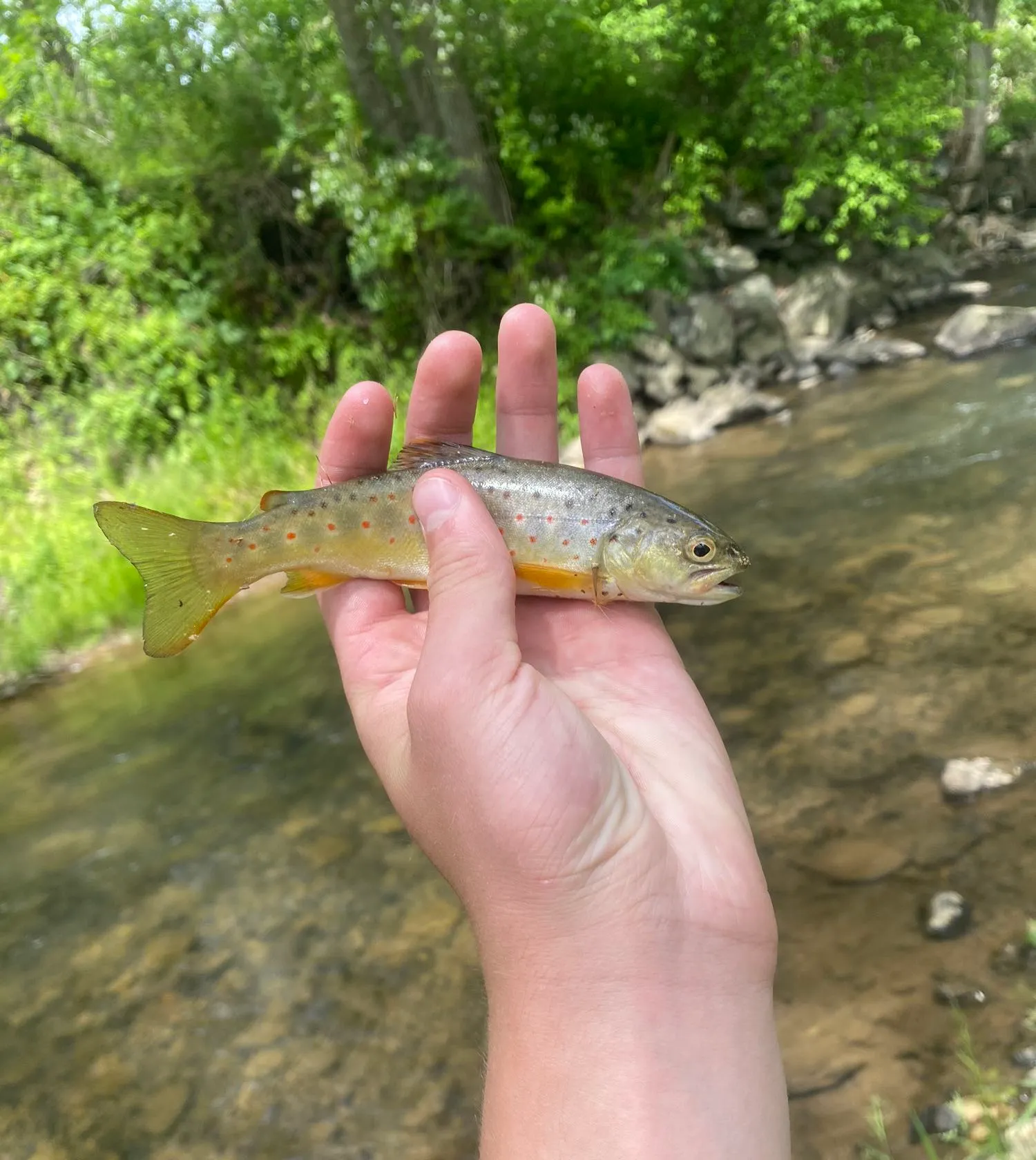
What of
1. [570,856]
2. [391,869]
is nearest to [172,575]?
[570,856]

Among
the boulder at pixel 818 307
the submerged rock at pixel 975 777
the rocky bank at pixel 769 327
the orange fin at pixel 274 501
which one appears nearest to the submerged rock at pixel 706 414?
the rocky bank at pixel 769 327

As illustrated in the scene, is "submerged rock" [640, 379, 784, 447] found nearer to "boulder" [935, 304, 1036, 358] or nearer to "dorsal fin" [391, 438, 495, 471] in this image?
"boulder" [935, 304, 1036, 358]

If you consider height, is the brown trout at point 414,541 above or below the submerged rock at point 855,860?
above

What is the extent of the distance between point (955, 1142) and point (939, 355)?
12.8m

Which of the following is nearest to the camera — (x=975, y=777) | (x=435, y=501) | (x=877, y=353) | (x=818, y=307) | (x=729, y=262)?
(x=435, y=501)

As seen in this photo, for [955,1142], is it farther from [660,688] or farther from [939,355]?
[939,355]

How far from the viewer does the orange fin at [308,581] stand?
11.3 feet

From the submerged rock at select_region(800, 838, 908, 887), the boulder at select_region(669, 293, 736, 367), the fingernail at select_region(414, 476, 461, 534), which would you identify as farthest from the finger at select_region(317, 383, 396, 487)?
the boulder at select_region(669, 293, 736, 367)

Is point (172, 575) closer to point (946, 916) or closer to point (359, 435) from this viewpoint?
point (359, 435)

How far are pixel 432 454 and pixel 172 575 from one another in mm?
1195

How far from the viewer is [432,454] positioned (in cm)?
335

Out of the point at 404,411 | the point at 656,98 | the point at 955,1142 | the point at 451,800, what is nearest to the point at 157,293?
the point at 404,411

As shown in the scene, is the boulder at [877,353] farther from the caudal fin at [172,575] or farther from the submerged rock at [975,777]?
the caudal fin at [172,575]

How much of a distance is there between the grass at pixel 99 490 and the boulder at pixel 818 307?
580cm
